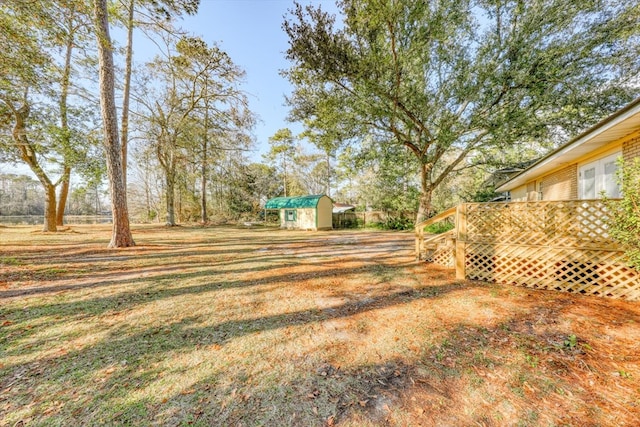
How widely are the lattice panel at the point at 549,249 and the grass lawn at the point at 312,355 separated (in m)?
0.38

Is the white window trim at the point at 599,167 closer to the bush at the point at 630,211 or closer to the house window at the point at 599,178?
the house window at the point at 599,178

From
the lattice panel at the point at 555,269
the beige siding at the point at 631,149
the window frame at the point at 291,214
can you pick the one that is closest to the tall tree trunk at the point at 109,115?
the lattice panel at the point at 555,269

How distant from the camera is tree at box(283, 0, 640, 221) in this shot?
311 inches

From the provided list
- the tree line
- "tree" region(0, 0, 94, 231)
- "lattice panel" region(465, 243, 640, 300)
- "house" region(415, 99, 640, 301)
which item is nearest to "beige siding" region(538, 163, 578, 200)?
"house" region(415, 99, 640, 301)

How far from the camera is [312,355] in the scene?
8.65 feet

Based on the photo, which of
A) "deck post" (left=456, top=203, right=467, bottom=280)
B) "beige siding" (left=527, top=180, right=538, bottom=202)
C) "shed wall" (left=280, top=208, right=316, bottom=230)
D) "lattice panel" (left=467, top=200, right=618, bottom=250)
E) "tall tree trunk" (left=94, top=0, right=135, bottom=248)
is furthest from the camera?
"shed wall" (left=280, top=208, right=316, bottom=230)

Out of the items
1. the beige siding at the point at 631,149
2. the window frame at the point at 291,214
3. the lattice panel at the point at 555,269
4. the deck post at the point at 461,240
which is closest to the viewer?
the lattice panel at the point at 555,269

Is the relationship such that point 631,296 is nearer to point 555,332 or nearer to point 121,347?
point 555,332

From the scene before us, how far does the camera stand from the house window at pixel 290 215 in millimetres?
19513

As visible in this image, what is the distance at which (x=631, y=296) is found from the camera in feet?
12.6

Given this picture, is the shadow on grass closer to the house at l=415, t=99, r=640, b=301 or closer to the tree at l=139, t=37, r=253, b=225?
the house at l=415, t=99, r=640, b=301

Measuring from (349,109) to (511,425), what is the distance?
413 inches

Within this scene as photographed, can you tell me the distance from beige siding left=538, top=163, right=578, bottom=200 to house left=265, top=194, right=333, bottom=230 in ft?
41.5

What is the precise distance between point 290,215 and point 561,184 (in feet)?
53.0
